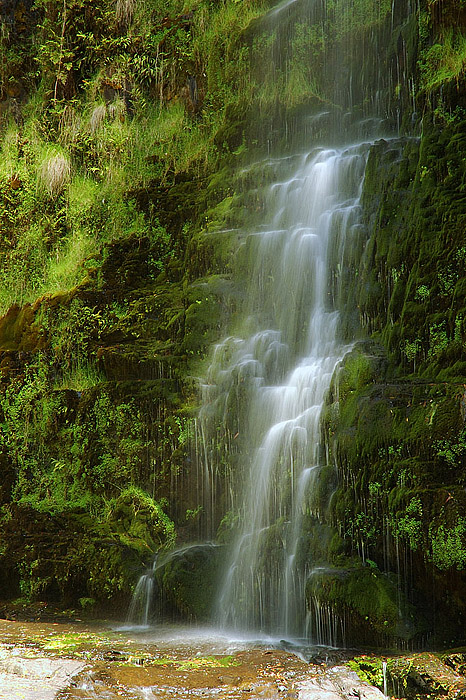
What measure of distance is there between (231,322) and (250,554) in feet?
10.1

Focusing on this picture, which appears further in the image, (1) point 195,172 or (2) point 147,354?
(1) point 195,172

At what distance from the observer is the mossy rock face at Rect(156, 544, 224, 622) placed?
254 inches

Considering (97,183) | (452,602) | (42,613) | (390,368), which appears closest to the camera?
(452,602)

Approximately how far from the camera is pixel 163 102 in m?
11.3

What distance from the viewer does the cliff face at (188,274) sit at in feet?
18.8

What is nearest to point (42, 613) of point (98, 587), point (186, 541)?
point (98, 587)

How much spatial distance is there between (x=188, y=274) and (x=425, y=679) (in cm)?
601

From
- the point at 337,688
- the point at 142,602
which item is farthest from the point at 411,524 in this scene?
the point at 142,602

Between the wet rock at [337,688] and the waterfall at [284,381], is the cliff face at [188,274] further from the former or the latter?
the wet rock at [337,688]

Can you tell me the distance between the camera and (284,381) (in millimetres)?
7516

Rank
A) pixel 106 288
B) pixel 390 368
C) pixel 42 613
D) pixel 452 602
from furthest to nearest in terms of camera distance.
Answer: pixel 106 288
pixel 42 613
pixel 390 368
pixel 452 602

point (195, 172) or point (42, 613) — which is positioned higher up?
point (195, 172)

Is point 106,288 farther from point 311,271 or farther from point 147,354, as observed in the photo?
point 311,271

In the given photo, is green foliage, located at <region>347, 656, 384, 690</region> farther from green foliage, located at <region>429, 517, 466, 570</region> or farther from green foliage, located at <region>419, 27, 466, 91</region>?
green foliage, located at <region>419, 27, 466, 91</region>
